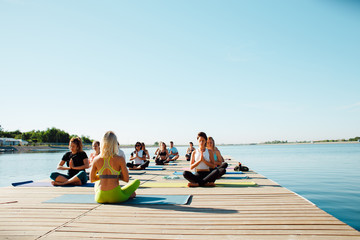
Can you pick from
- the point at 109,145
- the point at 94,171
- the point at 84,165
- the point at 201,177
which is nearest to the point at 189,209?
the point at 109,145

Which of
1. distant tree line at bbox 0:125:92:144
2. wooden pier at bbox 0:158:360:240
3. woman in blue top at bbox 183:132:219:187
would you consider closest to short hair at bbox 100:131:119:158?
wooden pier at bbox 0:158:360:240

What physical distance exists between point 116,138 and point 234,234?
255cm

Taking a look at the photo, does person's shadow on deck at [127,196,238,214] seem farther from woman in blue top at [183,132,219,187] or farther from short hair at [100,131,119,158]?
woman in blue top at [183,132,219,187]

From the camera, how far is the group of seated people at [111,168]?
4.44 meters

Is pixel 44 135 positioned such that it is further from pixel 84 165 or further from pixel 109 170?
pixel 109 170

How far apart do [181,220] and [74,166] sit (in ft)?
15.5

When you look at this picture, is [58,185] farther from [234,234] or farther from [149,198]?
[234,234]

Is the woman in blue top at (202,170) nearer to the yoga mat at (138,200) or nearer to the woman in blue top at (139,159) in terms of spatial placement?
the yoga mat at (138,200)

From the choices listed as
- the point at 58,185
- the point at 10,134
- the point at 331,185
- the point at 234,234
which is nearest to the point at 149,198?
the point at 234,234

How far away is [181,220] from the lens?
134 inches

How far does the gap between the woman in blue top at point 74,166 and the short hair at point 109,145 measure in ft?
9.09

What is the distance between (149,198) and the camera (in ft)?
16.2

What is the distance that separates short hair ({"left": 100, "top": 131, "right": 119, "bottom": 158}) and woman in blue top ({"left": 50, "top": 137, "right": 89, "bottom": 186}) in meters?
2.77

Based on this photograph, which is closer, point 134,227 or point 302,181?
point 134,227
